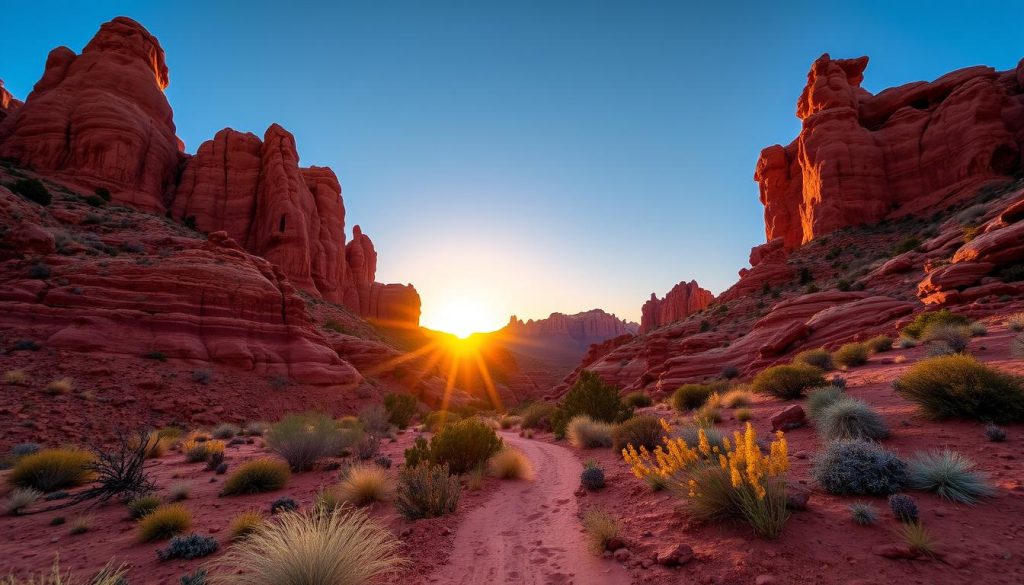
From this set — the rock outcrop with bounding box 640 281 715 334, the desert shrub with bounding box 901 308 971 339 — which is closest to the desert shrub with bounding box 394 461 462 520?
the desert shrub with bounding box 901 308 971 339

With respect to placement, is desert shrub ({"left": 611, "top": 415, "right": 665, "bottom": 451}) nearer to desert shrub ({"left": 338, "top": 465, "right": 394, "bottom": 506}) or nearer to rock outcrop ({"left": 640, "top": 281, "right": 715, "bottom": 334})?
desert shrub ({"left": 338, "top": 465, "right": 394, "bottom": 506})

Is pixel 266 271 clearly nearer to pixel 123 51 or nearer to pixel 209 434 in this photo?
pixel 209 434

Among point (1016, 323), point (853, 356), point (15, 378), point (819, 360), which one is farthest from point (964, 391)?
point (15, 378)

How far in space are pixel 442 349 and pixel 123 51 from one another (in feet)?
159

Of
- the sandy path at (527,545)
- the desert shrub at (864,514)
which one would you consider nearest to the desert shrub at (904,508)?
the desert shrub at (864,514)

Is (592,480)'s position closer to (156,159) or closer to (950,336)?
(950,336)

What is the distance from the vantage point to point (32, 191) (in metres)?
25.2

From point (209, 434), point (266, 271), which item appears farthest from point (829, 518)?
point (266, 271)

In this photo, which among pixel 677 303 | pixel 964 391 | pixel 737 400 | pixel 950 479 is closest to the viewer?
pixel 950 479

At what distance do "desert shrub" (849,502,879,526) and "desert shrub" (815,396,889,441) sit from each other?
254cm

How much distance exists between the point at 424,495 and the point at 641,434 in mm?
5434

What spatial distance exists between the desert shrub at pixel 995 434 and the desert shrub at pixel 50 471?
50.4 feet

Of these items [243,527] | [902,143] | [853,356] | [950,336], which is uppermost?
[902,143]

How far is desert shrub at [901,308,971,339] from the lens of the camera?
39.9 feet
